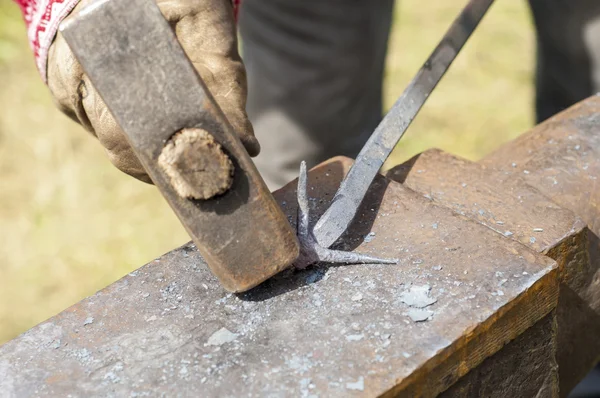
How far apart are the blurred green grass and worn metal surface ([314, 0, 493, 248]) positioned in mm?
1959

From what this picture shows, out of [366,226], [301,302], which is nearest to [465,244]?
[366,226]

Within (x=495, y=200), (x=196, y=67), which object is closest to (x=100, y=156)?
(x=196, y=67)

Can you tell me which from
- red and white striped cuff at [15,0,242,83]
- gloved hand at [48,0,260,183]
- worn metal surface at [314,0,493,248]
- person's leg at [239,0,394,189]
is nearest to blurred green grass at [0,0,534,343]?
person's leg at [239,0,394,189]

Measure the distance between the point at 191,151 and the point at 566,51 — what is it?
1980 mm

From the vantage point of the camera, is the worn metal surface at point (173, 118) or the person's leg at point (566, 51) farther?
the person's leg at point (566, 51)

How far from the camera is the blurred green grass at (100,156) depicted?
128 inches

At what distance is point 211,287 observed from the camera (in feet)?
4.24

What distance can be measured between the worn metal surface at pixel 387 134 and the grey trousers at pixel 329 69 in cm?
101

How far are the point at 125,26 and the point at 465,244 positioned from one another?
2.22 ft

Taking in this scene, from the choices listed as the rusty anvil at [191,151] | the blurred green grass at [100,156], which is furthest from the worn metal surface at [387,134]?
the blurred green grass at [100,156]

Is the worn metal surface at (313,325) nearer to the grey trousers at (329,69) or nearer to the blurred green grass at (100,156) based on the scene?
the grey trousers at (329,69)

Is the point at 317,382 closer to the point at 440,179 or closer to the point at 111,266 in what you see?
the point at 440,179

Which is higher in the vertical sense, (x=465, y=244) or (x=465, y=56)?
(x=465, y=244)

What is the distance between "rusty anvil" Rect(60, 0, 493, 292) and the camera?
3.50ft
